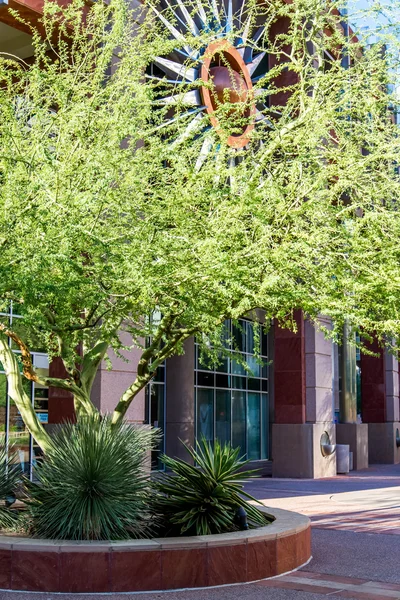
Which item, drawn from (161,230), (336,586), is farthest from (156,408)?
(336,586)

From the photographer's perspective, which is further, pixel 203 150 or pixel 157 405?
pixel 157 405

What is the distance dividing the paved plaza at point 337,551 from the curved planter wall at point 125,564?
0.14 meters

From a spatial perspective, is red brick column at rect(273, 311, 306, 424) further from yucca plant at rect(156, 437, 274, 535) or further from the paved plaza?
yucca plant at rect(156, 437, 274, 535)

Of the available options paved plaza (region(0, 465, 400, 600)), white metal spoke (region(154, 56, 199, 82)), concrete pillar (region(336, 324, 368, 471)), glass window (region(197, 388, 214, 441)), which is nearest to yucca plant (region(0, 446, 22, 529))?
paved plaza (region(0, 465, 400, 600))

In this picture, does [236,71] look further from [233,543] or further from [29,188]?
[233,543]

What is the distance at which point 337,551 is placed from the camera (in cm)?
1058

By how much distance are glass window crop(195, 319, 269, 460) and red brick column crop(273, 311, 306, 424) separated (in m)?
2.52

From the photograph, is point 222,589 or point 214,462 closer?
point 222,589

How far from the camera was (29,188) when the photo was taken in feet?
29.1

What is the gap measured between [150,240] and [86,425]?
232 centimetres

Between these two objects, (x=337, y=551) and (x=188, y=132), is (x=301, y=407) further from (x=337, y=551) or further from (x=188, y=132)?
Result: (x=188, y=132)

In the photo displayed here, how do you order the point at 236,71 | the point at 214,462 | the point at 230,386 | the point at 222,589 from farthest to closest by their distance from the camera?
the point at 230,386
the point at 236,71
the point at 214,462
the point at 222,589

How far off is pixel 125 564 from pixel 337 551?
384 centimetres

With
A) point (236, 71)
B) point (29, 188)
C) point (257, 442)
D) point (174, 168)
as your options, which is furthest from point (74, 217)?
point (257, 442)
